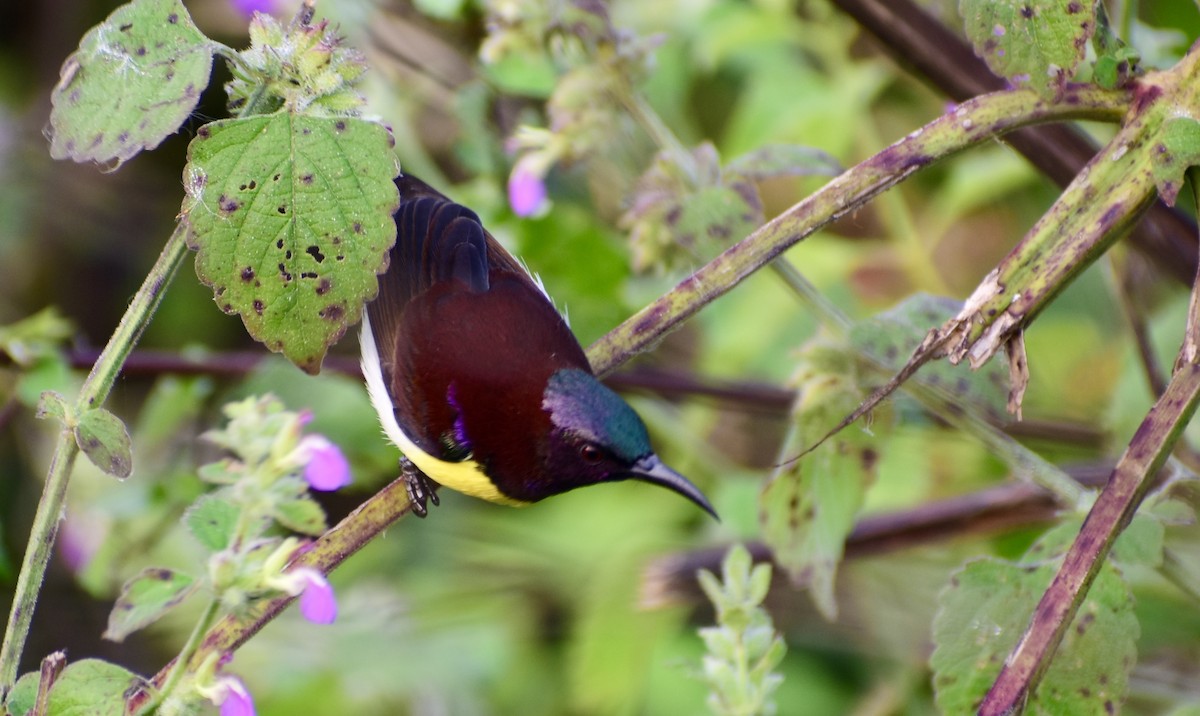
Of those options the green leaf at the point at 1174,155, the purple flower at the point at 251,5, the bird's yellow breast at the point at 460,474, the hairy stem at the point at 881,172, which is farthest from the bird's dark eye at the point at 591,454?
the purple flower at the point at 251,5

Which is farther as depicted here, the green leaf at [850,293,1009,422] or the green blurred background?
the green blurred background

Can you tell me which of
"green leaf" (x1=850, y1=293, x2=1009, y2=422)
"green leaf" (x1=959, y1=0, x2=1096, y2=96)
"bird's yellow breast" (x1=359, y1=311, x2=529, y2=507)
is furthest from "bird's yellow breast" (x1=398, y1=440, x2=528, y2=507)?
"green leaf" (x1=959, y1=0, x2=1096, y2=96)

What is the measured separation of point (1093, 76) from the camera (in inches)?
49.5

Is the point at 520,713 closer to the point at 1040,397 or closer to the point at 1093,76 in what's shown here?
the point at 1040,397

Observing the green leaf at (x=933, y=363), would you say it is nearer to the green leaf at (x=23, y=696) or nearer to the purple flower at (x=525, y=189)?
the purple flower at (x=525, y=189)

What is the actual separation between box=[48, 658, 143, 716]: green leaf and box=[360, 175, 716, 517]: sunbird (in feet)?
1.59

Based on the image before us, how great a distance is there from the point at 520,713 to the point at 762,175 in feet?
5.23

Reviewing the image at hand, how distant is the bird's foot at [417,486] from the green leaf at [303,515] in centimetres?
11

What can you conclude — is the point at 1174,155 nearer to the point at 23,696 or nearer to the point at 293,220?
the point at 293,220

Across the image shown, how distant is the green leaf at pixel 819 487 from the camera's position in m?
1.60

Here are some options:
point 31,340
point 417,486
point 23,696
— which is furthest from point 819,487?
point 31,340

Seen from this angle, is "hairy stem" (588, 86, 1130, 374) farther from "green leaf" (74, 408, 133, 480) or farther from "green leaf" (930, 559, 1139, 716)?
"green leaf" (74, 408, 133, 480)

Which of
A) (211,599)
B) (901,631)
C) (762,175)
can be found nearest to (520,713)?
(901,631)

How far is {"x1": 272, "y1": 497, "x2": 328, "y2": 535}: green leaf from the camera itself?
1235mm
